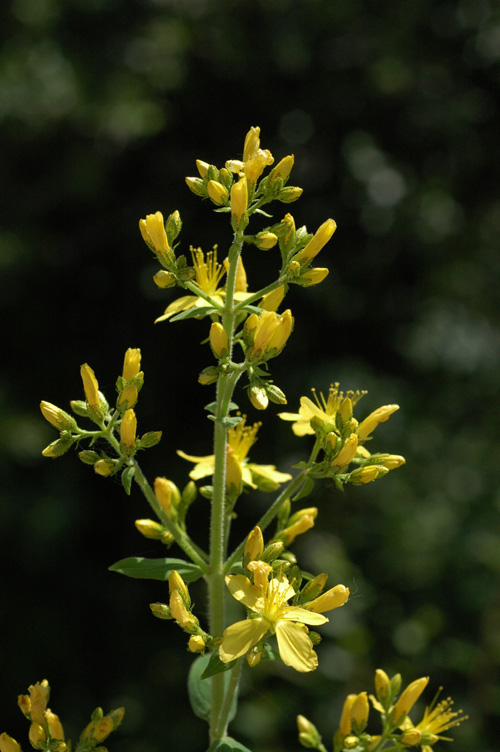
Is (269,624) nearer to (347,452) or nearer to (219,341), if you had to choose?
(347,452)

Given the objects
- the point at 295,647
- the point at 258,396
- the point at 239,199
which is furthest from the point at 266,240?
the point at 295,647

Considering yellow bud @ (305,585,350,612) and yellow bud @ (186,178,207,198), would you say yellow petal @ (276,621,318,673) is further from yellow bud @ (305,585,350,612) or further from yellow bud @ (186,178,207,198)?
yellow bud @ (186,178,207,198)

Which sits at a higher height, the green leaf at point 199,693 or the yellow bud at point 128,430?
the yellow bud at point 128,430

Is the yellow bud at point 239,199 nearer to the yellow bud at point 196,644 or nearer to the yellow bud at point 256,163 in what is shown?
the yellow bud at point 256,163

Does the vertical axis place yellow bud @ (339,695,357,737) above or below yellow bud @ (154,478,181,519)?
below

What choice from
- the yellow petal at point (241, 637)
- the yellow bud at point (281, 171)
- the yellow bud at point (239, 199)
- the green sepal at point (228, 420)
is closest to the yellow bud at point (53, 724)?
the yellow petal at point (241, 637)

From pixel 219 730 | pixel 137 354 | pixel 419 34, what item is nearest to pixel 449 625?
pixel 219 730

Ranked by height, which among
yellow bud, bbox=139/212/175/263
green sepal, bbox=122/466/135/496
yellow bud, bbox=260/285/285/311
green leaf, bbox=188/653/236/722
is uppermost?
yellow bud, bbox=139/212/175/263

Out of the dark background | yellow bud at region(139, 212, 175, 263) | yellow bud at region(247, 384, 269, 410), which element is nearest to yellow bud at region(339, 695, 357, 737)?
yellow bud at region(247, 384, 269, 410)
